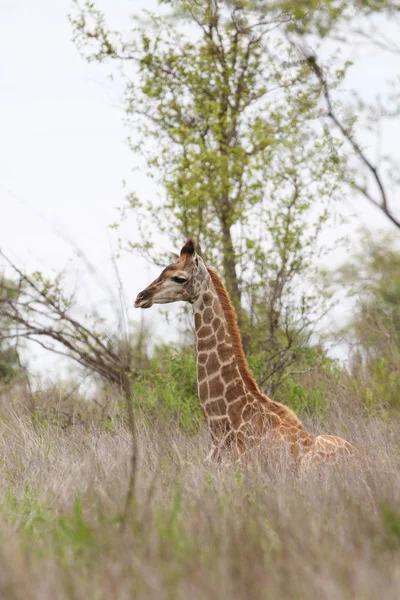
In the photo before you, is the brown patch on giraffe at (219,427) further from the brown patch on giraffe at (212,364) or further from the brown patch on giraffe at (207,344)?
the brown patch on giraffe at (207,344)

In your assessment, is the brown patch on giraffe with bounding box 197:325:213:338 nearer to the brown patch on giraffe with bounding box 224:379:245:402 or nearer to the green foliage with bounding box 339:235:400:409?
the brown patch on giraffe with bounding box 224:379:245:402

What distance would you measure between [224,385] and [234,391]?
0.09 meters

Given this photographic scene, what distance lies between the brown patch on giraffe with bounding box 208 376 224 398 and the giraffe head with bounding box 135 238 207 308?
2.30 feet

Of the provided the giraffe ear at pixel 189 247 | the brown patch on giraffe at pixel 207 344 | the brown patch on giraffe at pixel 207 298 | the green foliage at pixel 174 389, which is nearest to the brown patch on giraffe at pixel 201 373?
the brown patch on giraffe at pixel 207 344

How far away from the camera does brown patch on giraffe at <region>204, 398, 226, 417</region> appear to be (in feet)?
22.2

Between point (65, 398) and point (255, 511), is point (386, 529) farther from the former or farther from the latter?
point (65, 398)

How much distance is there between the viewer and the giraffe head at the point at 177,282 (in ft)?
21.7

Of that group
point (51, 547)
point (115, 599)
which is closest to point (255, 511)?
point (51, 547)

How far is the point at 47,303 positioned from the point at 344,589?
25.2 ft

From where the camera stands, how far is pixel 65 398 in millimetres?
10297

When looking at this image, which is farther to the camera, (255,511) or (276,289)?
(276,289)

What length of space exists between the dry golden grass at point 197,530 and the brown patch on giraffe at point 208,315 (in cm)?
106

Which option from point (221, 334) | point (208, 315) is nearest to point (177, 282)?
point (208, 315)

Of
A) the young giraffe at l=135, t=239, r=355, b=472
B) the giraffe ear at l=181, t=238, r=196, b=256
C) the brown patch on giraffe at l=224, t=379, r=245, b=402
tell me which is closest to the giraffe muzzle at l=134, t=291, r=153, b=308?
the young giraffe at l=135, t=239, r=355, b=472
